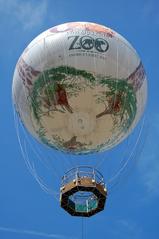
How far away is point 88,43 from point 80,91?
A: 1989mm

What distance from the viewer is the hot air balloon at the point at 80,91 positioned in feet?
96.5

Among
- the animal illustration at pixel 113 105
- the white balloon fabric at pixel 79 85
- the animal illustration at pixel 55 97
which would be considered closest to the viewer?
the white balloon fabric at pixel 79 85

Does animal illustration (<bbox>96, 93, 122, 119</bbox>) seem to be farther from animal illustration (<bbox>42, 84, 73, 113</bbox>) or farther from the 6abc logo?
the 6abc logo

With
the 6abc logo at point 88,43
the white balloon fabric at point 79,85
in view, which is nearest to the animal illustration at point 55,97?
the white balloon fabric at point 79,85

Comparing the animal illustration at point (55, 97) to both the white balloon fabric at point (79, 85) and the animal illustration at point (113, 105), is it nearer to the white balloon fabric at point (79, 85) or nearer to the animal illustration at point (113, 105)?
the white balloon fabric at point (79, 85)

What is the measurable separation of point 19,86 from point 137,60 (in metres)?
5.08

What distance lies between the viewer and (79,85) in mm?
29469

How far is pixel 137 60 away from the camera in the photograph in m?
30.8

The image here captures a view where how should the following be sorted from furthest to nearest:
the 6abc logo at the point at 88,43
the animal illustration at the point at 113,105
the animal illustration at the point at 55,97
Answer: the animal illustration at the point at 113,105, the animal illustration at the point at 55,97, the 6abc logo at the point at 88,43

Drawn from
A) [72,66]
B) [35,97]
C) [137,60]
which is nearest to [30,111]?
[35,97]

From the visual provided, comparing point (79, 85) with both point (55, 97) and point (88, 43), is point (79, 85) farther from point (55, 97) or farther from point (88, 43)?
point (88, 43)

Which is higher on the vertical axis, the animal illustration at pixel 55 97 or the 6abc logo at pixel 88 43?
the 6abc logo at pixel 88 43

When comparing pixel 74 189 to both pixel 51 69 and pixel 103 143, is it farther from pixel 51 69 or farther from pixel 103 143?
pixel 51 69

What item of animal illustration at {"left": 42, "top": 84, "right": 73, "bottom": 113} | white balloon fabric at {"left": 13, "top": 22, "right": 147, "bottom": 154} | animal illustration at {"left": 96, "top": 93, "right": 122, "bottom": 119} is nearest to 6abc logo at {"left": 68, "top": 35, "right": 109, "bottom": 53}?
white balloon fabric at {"left": 13, "top": 22, "right": 147, "bottom": 154}
